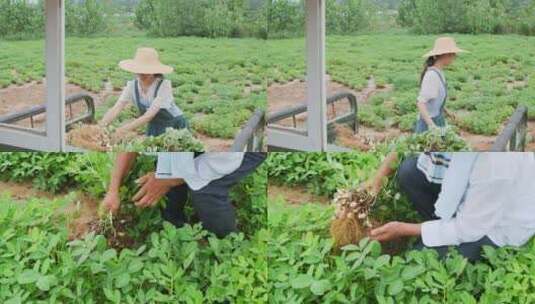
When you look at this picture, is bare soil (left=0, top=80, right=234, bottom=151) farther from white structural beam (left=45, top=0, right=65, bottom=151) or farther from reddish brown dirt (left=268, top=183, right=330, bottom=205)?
reddish brown dirt (left=268, top=183, right=330, bottom=205)

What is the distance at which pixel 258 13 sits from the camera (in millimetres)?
2883

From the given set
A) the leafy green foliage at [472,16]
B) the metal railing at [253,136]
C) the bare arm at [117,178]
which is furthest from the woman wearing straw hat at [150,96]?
the leafy green foliage at [472,16]

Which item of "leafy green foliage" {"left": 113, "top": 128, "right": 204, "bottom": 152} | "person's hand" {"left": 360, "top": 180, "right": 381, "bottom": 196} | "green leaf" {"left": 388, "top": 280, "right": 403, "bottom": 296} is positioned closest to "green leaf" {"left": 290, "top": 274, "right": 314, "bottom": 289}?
"green leaf" {"left": 388, "top": 280, "right": 403, "bottom": 296}

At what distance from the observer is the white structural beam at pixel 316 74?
9.42 feet

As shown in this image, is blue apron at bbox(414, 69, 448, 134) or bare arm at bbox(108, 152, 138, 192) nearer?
blue apron at bbox(414, 69, 448, 134)

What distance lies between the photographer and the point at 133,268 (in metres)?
2.81

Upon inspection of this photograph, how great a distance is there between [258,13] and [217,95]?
356 millimetres

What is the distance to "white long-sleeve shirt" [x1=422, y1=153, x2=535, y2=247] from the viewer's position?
272 cm

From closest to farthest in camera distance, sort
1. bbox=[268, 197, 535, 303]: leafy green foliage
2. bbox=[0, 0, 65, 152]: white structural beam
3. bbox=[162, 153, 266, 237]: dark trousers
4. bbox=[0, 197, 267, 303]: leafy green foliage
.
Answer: bbox=[268, 197, 535, 303]: leafy green foliage < bbox=[0, 197, 267, 303]: leafy green foliage < bbox=[162, 153, 266, 237]: dark trousers < bbox=[0, 0, 65, 152]: white structural beam

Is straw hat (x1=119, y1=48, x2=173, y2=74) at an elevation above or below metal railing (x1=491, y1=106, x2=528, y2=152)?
above

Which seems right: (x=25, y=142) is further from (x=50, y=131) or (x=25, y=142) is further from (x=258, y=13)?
(x=258, y=13)

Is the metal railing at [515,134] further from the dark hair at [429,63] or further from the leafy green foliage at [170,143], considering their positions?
the leafy green foliage at [170,143]

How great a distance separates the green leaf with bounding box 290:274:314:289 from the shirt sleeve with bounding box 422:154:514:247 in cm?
46

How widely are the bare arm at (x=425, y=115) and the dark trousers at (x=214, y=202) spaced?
62 centimetres
